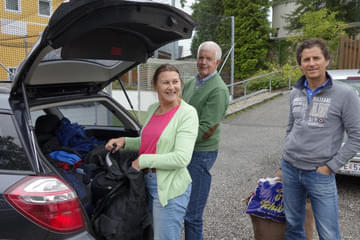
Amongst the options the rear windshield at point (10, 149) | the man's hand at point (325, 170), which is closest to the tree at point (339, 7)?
the man's hand at point (325, 170)

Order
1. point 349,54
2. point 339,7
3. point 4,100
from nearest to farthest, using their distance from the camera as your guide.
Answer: point 4,100, point 349,54, point 339,7

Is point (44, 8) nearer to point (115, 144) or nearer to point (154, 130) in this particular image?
point (115, 144)

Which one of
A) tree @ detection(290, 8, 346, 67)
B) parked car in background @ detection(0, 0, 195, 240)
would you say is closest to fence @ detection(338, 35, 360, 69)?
tree @ detection(290, 8, 346, 67)

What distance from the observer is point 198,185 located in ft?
8.40

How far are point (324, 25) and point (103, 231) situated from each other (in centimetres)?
1523

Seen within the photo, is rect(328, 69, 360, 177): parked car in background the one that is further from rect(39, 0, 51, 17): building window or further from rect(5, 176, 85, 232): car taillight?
rect(39, 0, 51, 17): building window

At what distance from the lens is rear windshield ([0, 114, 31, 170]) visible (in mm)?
1853

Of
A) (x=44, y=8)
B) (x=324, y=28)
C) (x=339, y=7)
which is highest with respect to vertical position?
(x=339, y=7)

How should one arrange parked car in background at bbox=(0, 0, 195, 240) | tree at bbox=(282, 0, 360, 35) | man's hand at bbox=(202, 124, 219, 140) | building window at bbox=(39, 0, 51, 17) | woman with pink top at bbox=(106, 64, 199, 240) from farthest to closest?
tree at bbox=(282, 0, 360, 35)
building window at bbox=(39, 0, 51, 17)
man's hand at bbox=(202, 124, 219, 140)
woman with pink top at bbox=(106, 64, 199, 240)
parked car in background at bbox=(0, 0, 195, 240)

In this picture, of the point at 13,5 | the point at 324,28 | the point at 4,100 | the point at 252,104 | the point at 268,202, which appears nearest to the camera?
the point at 4,100

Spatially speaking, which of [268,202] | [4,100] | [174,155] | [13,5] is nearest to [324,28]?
[13,5]

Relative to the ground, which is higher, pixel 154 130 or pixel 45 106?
pixel 45 106

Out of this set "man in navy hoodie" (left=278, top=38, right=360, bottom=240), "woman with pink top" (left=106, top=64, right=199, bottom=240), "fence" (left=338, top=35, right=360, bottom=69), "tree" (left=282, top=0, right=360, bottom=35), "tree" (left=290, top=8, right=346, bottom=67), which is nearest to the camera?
"woman with pink top" (left=106, top=64, right=199, bottom=240)

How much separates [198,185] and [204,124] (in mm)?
512
